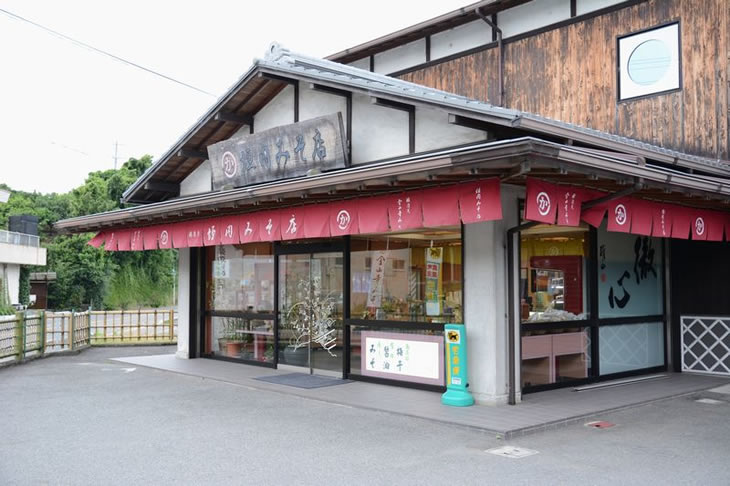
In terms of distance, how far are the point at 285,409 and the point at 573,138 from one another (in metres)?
5.53

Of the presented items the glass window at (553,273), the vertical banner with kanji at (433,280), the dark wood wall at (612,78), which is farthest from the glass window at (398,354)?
the dark wood wall at (612,78)

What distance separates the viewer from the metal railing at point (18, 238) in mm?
36722

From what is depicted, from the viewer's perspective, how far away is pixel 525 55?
14133 millimetres

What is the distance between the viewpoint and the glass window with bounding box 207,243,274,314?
45.0 feet

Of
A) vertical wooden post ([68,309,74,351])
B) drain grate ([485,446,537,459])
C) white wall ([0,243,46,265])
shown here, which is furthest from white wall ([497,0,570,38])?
white wall ([0,243,46,265])

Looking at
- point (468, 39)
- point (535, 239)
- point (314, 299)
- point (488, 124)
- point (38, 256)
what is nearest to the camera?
point (488, 124)

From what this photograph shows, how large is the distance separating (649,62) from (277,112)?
730cm

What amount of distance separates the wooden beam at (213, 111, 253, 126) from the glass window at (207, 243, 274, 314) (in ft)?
8.60

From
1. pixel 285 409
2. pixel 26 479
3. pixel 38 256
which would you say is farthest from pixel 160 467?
pixel 38 256

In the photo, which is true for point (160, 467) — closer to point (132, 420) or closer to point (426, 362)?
point (132, 420)

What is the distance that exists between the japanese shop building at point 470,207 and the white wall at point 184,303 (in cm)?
6

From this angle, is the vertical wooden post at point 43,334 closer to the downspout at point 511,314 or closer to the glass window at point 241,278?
the glass window at point 241,278

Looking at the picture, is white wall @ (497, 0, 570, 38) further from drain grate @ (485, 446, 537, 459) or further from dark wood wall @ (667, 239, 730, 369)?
drain grate @ (485, 446, 537, 459)

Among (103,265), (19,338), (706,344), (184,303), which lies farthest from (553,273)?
(103,265)
